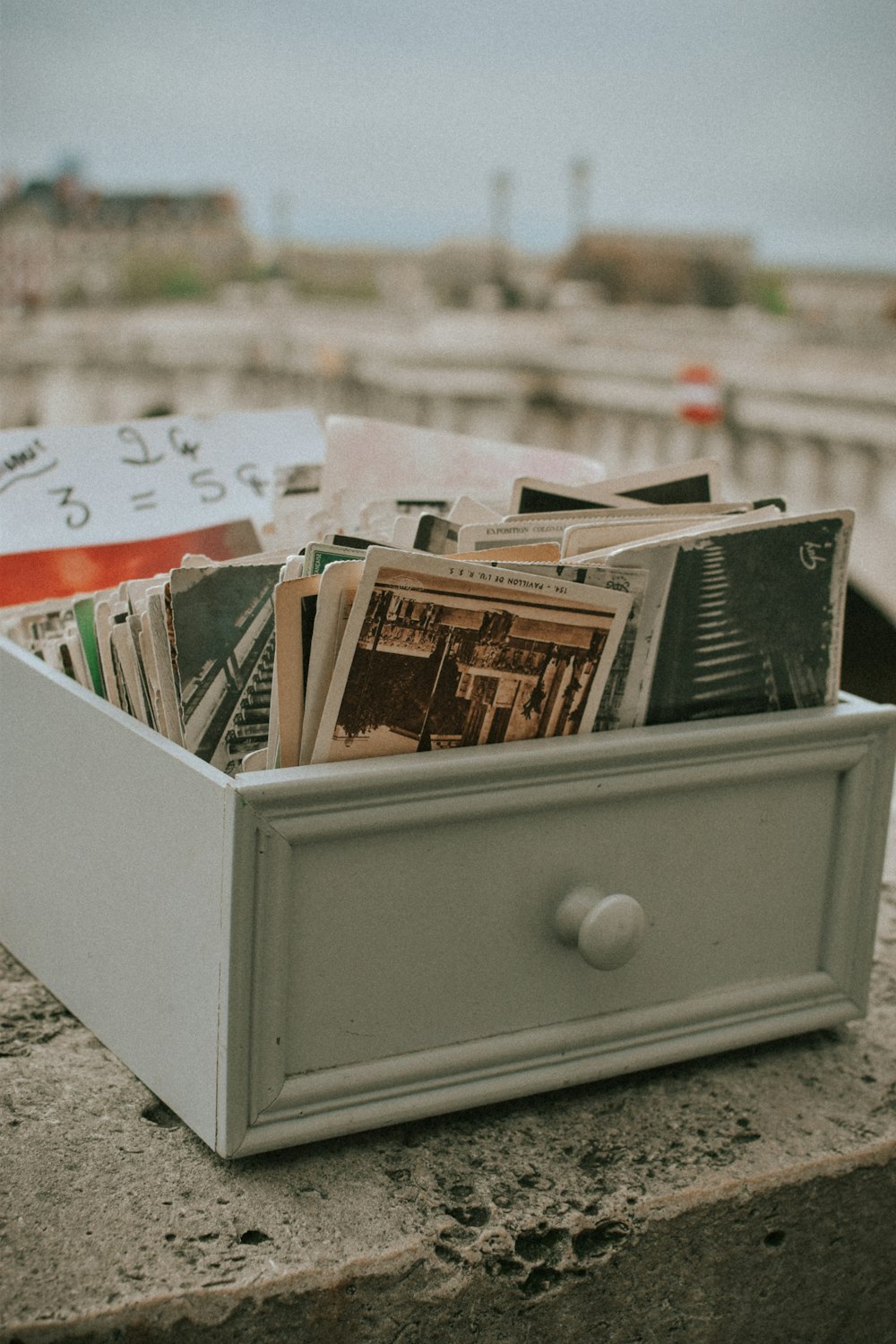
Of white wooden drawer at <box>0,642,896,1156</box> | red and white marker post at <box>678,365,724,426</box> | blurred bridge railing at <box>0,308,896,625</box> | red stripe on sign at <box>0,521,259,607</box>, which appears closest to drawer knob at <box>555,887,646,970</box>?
white wooden drawer at <box>0,642,896,1156</box>

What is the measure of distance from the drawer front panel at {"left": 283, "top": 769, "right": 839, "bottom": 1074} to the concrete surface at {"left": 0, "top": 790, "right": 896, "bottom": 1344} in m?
0.06

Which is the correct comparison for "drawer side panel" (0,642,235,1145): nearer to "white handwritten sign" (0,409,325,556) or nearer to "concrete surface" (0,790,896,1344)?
"concrete surface" (0,790,896,1344)

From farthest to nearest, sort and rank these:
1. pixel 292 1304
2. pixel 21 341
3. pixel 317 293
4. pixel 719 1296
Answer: pixel 317 293 < pixel 21 341 < pixel 719 1296 < pixel 292 1304

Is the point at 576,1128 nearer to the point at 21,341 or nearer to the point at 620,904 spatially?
the point at 620,904

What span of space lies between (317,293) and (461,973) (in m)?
24.4

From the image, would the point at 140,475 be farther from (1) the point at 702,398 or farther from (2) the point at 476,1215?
(1) the point at 702,398

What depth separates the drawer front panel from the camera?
0.56 meters

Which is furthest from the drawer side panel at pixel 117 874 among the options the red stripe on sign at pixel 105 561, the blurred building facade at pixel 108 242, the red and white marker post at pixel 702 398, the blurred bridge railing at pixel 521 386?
the blurred building facade at pixel 108 242

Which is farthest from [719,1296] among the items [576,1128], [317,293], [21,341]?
[317,293]

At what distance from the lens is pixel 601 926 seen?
588 mm

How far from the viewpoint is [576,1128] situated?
0.63 meters

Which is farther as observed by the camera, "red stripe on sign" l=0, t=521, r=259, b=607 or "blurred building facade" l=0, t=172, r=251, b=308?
"blurred building facade" l=0, t=172, r=251, b=308

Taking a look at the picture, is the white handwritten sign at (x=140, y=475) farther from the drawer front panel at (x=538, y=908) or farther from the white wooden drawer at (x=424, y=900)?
the drawer front panel at (x=538, y=908)

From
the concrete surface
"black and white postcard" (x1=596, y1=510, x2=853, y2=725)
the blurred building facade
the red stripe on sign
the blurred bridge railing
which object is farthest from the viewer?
the blurred building facade
